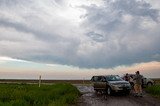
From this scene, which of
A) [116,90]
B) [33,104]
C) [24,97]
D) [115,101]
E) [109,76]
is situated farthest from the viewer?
[109,76]

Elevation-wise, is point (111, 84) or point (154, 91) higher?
point (111, 84)

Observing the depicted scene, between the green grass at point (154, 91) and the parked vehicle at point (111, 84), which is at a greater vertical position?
the parked vehicle at point (111, 84)

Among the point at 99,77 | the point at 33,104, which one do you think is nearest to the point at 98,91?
the point at 99,77

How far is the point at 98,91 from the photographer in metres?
35.9

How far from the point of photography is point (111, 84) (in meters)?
32.6

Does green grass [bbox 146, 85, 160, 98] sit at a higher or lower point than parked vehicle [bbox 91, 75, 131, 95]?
lower

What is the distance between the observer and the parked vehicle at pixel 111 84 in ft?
105

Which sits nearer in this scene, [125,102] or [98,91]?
[125,102]

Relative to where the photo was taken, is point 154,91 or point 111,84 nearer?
point 111,84

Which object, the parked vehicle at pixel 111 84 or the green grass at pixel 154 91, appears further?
→ the green grass at pixel 154 91

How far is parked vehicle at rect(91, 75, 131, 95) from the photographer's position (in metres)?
32.0

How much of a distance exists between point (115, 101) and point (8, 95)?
318 inches

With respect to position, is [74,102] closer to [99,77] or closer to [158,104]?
[158,104]

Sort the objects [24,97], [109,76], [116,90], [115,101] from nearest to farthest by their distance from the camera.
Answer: [24,97] < [115,101] < [116,90] < [109,76]
